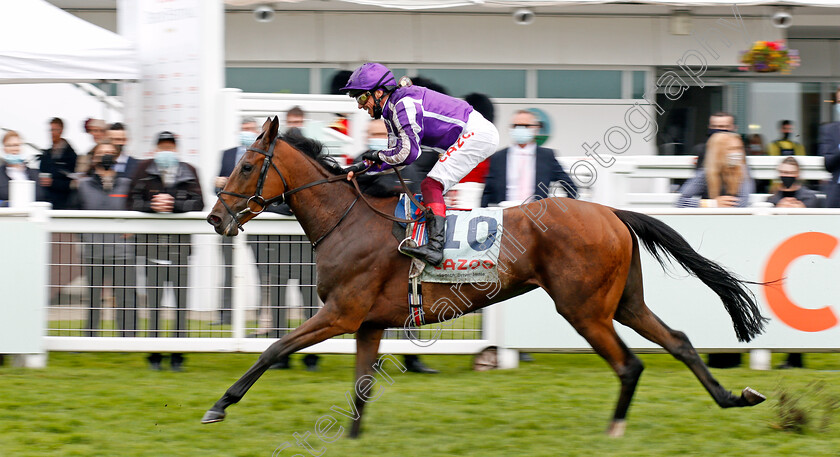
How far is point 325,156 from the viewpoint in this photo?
5.30 metres

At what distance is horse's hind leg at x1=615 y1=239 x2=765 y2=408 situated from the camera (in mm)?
5051

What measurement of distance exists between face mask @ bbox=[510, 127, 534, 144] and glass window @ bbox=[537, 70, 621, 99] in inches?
204

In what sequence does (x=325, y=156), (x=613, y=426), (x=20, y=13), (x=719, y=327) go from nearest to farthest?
1. (x=613, y=426)
2. (x=325, y=156)
3. (x=719, y=327)
4. (x=20, y=13)

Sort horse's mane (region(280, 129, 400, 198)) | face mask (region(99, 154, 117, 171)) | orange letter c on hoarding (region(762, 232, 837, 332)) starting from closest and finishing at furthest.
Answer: horse's mane (region(280, 129, 400, 198)), orange letter c on hoarding (region(762, 232, 837, 332)), face mask (region(99, 154, 117, 171))

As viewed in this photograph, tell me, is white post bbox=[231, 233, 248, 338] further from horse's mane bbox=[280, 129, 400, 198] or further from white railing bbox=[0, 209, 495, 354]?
horse's mane bbox=[280, 129, 400, 198]

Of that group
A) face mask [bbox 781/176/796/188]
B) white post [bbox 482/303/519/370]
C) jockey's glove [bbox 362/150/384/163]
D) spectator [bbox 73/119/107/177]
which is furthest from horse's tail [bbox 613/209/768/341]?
spectator [bbox 73/119/107/177]

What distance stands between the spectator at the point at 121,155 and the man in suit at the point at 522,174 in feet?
8.78

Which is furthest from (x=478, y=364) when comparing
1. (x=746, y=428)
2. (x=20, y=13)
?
(x=20, y=13)

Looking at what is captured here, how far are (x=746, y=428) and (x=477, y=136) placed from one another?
1.98 meters

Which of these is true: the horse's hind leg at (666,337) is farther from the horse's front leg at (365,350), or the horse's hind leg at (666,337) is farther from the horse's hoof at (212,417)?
the horse's hoof at (212,417)

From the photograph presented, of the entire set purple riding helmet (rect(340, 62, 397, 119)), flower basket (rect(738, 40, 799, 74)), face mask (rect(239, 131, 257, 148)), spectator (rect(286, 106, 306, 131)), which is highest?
flower basket (rect(738, 40, 799, 74))

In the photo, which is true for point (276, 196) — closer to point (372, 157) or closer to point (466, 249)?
point (372, 157)

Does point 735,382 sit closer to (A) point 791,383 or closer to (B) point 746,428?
(A) point 791,383

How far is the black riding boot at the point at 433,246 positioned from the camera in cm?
498
